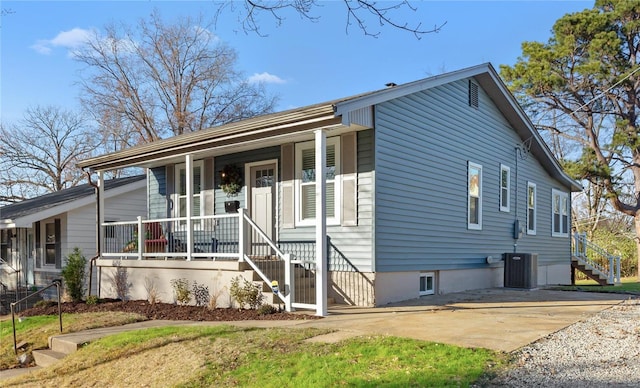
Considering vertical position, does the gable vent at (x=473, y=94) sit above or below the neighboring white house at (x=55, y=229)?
above

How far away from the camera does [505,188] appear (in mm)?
14617

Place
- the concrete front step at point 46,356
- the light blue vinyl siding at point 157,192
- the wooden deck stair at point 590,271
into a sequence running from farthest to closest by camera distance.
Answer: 1. the wooden deck stair at point 590,271
2. the light blue vinyl siding at point 157,192
3. the concrete front step at point 46,356

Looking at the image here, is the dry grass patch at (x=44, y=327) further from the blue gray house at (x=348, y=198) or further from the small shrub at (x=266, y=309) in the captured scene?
the small shrub at (x=266, y=309)

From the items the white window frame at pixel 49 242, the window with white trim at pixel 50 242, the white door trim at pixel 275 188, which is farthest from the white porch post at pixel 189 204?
the window with white trim at pixel 50 242

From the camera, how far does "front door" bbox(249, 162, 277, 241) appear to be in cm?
1163

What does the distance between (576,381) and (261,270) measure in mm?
6180

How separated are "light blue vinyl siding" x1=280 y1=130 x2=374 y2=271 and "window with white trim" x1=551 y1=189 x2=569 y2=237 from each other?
10110mm

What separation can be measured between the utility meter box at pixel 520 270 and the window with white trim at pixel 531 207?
2.14m

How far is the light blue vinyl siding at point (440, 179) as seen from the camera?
10.2m

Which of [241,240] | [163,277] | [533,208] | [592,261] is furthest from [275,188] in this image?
[592,261]

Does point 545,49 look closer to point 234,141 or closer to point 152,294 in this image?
point 234,141

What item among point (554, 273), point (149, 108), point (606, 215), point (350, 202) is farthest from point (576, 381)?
point (606, 215)

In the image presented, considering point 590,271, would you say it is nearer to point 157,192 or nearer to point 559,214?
point 559,214

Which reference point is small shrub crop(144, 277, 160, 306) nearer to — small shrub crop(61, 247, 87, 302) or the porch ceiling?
small shrub crop(61, 247, 87, 302)
